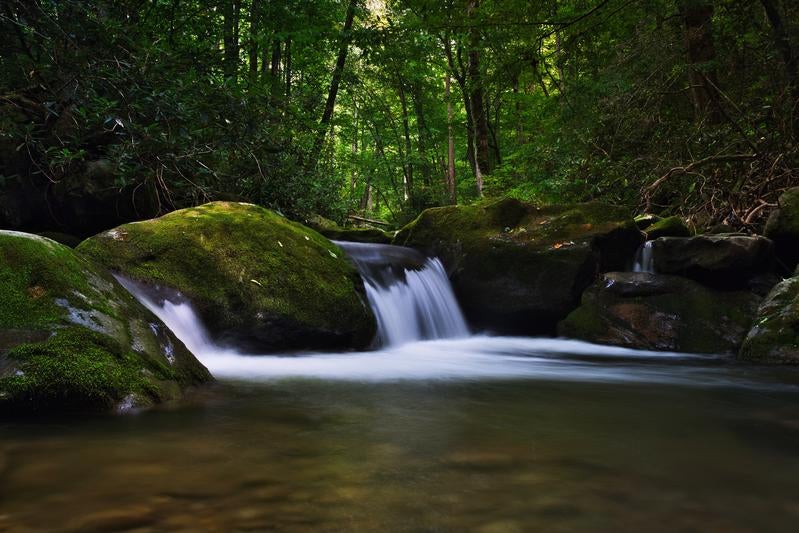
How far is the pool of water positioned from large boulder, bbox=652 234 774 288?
340cm

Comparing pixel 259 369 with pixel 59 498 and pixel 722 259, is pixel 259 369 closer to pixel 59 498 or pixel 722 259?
pixel 59 498

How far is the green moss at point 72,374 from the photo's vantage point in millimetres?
2939

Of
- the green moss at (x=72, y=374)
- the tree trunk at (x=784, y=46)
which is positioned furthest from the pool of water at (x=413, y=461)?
the tree trunk at (x=784, y=46)

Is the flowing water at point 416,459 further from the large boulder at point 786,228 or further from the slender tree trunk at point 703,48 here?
the slender tree trunk at point 703,48

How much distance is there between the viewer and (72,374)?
3053 millimetres

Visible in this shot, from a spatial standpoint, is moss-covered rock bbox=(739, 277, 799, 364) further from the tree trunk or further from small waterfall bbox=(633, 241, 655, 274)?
the tree trunk

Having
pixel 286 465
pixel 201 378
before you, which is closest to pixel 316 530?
pixel 286 465

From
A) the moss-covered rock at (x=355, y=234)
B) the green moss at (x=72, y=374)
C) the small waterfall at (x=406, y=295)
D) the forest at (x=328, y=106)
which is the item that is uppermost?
the forest at (x=328, y=106)

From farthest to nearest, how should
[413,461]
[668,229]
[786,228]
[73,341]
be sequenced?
Answer: [668,229] < [786,228] < [73,341] < [413,461]

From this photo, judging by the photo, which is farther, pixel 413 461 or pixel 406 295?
pixel 406 295

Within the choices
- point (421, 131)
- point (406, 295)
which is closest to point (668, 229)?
point (406, 295)

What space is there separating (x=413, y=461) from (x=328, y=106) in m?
13.6

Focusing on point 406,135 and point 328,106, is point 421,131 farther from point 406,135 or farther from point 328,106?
point 328,106

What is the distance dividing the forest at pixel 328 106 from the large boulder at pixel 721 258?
1668 millimetres
